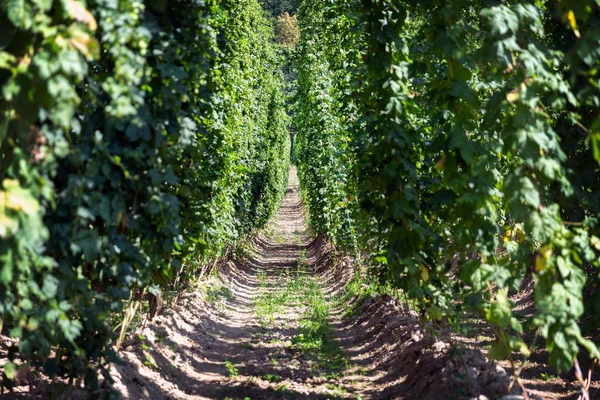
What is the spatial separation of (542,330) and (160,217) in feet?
7.72

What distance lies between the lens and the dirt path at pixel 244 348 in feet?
20.9

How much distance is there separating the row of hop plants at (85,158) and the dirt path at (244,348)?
4.85ft

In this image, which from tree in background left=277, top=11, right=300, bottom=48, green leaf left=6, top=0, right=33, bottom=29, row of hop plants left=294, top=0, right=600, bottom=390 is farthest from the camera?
tree in background left=277, top=11, right=300, bottom=48

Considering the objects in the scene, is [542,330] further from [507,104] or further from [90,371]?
[90,371]

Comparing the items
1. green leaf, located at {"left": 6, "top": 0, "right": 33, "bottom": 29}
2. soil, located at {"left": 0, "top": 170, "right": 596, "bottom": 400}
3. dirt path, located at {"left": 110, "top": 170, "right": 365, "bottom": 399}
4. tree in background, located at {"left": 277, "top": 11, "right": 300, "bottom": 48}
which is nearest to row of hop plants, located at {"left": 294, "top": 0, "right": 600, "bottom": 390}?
soil, located at {"left": 0, "top": 170, "right": 596, "bottom": 400}

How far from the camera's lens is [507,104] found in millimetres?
4141

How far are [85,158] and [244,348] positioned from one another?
17.4 ft

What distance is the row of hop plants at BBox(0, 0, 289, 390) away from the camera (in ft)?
9.34

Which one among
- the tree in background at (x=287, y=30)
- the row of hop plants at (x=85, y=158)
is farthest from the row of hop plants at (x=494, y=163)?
the tree in background at (x=287, y=30)

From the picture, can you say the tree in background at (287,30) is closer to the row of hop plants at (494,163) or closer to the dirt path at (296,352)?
the dirt path at (296,352)

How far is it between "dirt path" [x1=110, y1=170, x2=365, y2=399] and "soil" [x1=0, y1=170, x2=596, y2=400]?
17mm

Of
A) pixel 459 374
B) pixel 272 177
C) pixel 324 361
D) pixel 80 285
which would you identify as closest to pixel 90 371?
pixel 80 285

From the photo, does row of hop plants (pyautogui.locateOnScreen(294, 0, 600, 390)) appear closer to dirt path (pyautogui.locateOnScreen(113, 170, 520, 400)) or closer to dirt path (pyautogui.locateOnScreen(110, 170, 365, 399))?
dirt path (pyautogui.locateOnScreen(113, 170, 520, 400))

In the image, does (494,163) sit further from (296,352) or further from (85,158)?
(296,352)
